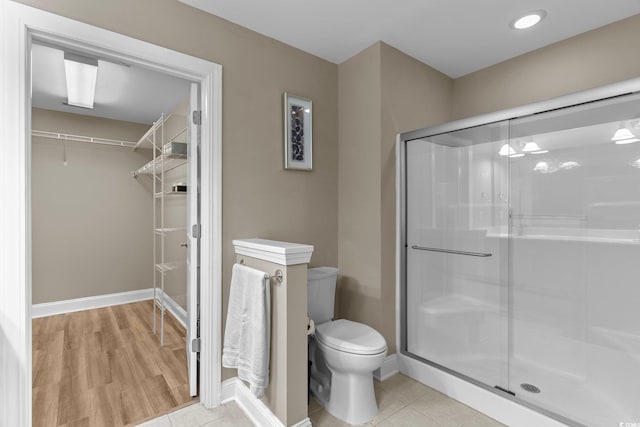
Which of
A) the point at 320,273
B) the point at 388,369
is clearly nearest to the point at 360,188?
the point at 320,273

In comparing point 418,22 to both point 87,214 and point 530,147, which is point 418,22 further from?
point 87,214

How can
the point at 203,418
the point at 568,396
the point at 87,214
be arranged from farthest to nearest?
the point at 87,214 < the point at 203,418 < the point at 568,396

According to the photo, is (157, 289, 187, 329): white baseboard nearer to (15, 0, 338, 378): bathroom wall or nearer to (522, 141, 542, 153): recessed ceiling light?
(15, 0, 338, 378): bathroom wall

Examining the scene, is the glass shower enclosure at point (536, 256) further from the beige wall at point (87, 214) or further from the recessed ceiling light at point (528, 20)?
the beige wall at point (87, 214)

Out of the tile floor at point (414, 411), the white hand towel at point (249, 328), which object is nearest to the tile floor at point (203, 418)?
the white hand towel at point (249, 328)

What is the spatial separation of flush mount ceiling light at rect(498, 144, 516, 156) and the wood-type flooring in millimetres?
2577

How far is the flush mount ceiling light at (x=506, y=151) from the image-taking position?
6.20ft

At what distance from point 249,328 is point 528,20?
269 cm

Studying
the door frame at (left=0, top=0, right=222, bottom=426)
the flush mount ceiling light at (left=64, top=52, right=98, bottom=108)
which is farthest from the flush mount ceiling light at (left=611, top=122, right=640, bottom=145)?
the flush mount ceiling light at (left=64, top=52, right=98, bottom=108)

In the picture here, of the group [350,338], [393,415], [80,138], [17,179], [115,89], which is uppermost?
[115,89]

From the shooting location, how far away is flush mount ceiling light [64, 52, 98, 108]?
93.1 inches

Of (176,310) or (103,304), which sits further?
(103,304)

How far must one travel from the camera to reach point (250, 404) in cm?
191

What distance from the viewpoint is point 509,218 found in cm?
191
